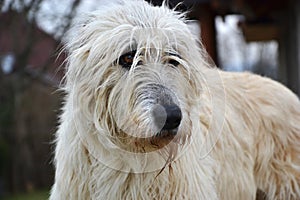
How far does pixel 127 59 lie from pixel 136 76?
0.15m

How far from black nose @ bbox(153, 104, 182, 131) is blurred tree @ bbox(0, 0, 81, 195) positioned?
23.8ft

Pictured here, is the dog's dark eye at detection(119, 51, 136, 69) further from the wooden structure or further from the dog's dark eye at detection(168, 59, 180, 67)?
the wooden structure

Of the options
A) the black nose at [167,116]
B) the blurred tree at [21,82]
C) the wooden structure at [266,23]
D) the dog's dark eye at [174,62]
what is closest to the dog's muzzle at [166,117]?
the black nose at [167,116]

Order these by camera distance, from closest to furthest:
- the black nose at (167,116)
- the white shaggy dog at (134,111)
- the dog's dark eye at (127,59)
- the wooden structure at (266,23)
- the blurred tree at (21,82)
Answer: the black nose at (167,116) < the white shaggy dog at (134,111) < the dog's dark eye at (127,59) < the wooden structure at (266,23) < the blurred tree at (21,82)

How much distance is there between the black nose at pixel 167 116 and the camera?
3479 millimetres

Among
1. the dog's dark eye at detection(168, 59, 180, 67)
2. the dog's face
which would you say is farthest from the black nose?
the dog's dark eye at detection(168, 59, 180, 67)

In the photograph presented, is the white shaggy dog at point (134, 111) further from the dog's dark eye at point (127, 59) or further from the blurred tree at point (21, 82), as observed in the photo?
the blurred tree at point (21, 82)

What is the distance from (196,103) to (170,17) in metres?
0.52

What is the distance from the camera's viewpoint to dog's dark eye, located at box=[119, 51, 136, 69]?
12.3ft

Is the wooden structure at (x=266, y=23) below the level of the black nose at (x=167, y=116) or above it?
below

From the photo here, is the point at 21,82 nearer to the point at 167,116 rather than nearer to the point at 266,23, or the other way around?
the point at 266,23

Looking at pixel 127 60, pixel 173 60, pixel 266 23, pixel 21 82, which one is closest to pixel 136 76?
pixel 127 60

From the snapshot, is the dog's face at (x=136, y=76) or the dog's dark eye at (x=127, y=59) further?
the dog's dark eye at (x=127, y=59)

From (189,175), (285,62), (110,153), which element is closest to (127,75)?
(110,153)
